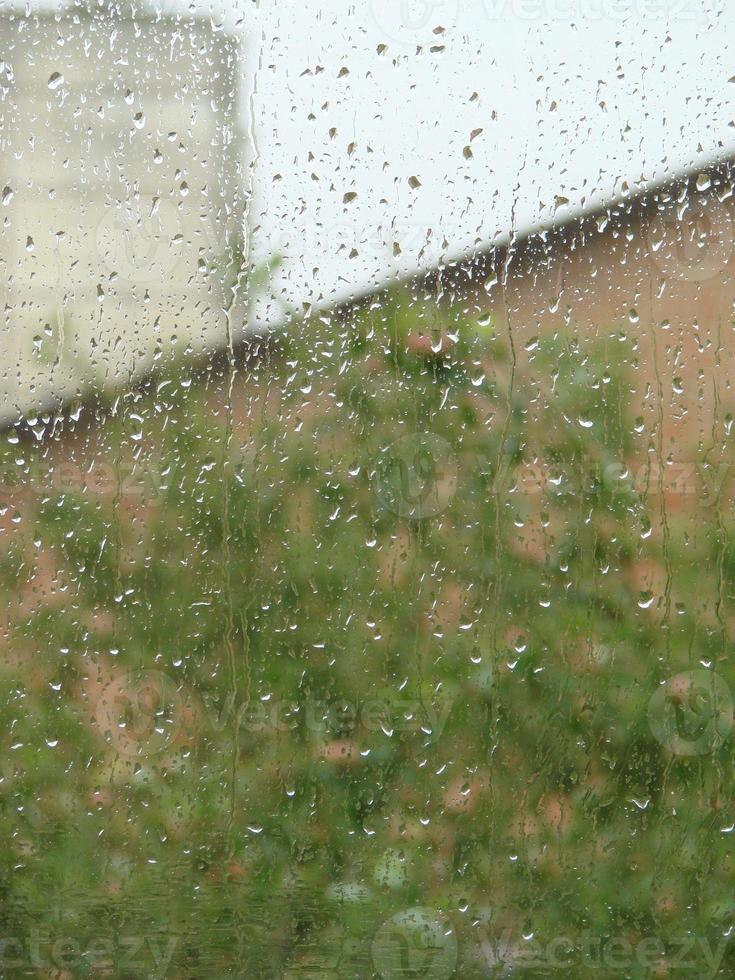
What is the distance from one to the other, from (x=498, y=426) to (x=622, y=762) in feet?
1.47

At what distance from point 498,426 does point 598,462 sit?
0.43 ft

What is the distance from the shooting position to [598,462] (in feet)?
3.34

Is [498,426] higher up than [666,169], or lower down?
lower down

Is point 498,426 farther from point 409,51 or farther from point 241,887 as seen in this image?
point 241,887

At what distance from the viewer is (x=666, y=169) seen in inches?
39.3

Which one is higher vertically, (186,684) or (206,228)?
(206,228)

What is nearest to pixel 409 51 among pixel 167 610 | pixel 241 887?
pixel 167 610

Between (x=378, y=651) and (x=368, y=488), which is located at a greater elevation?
(x=368, y=488)

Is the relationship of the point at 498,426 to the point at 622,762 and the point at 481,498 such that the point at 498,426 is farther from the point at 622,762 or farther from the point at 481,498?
the point at 622,762

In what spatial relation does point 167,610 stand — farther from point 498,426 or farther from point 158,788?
point 498,426

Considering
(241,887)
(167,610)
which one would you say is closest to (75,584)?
(167,610)

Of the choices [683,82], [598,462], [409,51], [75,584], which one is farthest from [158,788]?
[683,82]

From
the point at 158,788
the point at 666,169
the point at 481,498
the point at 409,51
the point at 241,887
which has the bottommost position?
the point at 241,887

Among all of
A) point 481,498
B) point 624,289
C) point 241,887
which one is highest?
point 624,289
